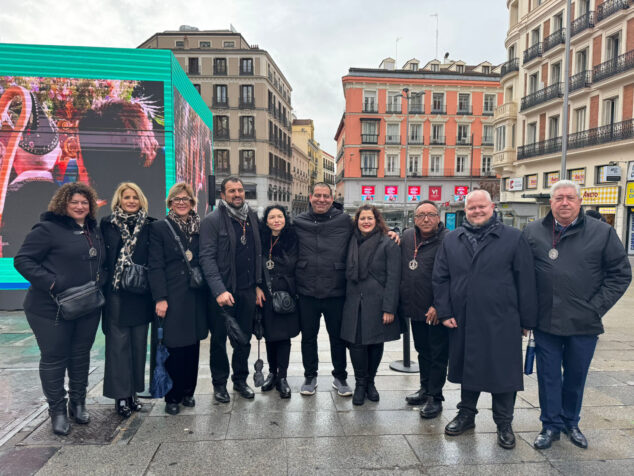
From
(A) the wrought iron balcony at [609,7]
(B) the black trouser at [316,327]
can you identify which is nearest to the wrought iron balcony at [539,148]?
(A) the wrought iron balcony at [609,7]

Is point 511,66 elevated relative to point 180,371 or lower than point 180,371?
elevated

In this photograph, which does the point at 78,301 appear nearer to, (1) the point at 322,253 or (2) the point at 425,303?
(1) the point at 322,253

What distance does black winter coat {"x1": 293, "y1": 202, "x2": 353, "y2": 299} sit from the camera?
4.21 metres

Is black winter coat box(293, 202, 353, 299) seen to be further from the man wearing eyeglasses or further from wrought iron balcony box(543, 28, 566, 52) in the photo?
wrought iron balcony box(543, 28, 566, 52)

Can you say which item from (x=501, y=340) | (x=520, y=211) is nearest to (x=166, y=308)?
(x=501, y=340)

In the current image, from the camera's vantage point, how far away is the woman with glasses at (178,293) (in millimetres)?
3791

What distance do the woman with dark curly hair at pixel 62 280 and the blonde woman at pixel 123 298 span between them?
106 millimetres

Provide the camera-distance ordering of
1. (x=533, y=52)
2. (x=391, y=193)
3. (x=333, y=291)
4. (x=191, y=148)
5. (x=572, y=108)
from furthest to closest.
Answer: (x=391, y=193), (x=533, y=52), (x=572, y=108), (x=191, y=148), (x=333, y=291)

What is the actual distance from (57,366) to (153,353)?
0.78 m

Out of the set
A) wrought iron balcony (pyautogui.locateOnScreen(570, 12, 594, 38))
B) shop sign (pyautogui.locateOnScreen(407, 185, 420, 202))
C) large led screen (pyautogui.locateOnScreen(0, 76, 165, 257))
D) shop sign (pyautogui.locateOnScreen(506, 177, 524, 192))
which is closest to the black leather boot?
A: large led screen (pyautogui.locateOnScreen(0, 76, 165, 257))

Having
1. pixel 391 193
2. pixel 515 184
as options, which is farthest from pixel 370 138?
pixel 515 184

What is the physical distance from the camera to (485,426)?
369cm

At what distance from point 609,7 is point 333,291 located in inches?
1060

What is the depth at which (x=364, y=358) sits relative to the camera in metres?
4.17
